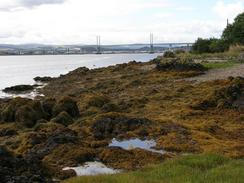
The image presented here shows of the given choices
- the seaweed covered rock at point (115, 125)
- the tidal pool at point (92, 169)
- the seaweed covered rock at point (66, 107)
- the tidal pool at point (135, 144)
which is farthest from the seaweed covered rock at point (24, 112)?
the tidal pool at point (92, 169)

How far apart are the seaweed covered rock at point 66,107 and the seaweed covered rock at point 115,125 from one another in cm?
501

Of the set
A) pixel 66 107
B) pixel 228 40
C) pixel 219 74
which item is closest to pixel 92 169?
pixel 66 107

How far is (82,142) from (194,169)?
6195 millimetres

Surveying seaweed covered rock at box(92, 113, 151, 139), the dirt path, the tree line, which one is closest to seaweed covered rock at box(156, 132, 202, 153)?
seaweed covered rock at box(92, 113, 151, 139)

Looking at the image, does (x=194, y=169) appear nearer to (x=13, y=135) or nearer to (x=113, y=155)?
(x=113, y=155)

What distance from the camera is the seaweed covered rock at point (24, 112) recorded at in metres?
23.9

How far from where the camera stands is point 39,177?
12.0 meters

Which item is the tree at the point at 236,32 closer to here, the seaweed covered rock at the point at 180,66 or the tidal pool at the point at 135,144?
the seaweed covered rock at the point at 180,66

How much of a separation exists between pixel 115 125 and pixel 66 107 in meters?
6.05

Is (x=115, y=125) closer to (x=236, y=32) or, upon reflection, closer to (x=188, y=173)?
(x=188, y=173)

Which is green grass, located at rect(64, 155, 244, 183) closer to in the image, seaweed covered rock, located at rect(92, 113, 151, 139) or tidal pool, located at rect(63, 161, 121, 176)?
tidal pool, located at rect(63, 161, 121, 176)

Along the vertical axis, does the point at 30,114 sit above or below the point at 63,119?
above

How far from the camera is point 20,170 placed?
1199 centimetres

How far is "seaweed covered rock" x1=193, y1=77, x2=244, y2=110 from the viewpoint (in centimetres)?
2556
